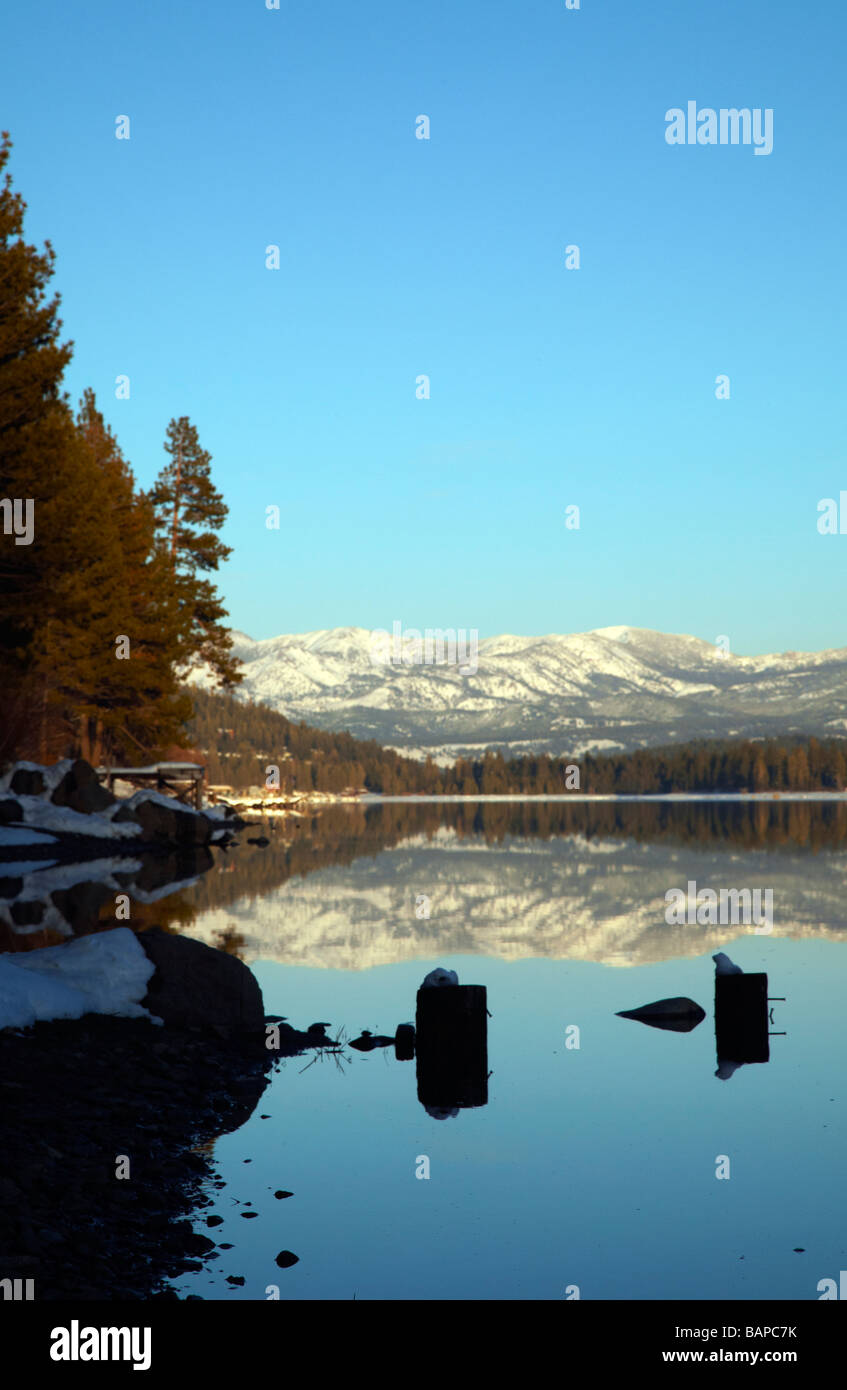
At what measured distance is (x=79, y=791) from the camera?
5197 centimetres

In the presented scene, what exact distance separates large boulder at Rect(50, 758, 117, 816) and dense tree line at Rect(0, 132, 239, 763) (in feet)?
8.76

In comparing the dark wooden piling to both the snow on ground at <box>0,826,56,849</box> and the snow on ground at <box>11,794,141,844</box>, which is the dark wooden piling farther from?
the snow on ground at <box>11,794,141,844</box>

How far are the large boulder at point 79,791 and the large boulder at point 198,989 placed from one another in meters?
37.4

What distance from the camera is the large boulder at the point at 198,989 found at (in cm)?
1430

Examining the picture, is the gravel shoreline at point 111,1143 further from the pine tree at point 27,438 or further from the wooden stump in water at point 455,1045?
the pine tree at point 27,438

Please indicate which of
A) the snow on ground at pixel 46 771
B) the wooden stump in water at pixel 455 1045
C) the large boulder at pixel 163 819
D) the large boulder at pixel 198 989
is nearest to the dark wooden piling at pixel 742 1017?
the wooden stump in water at pixel 455 1045

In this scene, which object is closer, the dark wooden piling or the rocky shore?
the rocky shore

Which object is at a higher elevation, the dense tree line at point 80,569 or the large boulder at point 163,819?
the dense tree line at point 80,569

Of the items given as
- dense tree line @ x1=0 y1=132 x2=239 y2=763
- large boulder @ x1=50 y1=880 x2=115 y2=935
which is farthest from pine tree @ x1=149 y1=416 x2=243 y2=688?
large boulder @ x1=50 y1=880 x2=115 y2=935

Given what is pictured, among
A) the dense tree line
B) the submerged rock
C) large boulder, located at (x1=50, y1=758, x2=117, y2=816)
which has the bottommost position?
the submerged rock

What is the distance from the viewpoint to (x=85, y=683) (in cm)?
5844

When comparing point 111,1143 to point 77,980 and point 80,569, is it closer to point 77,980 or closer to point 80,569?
point 77,980

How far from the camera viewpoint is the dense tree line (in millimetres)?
33781

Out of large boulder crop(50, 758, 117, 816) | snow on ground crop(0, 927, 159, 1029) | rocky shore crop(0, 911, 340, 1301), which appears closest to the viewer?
rocky shore crop(0, 911, 340, 1301)
